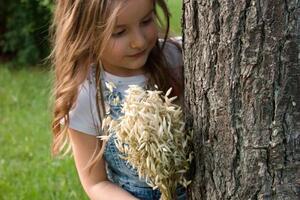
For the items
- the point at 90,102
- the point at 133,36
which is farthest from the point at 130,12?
the point at 90,102

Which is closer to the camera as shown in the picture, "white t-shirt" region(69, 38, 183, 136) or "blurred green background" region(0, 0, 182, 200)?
"white t-shirt" region(69, 38, 183, 136)

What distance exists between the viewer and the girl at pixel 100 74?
7.15 ft

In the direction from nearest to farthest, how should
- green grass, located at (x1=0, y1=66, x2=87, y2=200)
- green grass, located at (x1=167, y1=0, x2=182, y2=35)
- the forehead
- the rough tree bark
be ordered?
1. the rough tree bark
2. the forehead
3. green grass, located at (x1=167, y1=0, x2=182, y2=35)
4. green grass, located at (x1=0, y1=66, x2=87, y2=200)

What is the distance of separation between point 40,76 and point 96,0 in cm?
570

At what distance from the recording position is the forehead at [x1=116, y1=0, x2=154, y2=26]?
211 cm

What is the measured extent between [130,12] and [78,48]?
24 cm

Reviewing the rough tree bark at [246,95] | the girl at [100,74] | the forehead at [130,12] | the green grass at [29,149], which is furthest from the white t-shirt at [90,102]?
the green grass at [29,149]

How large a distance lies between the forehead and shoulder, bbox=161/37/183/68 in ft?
0.92

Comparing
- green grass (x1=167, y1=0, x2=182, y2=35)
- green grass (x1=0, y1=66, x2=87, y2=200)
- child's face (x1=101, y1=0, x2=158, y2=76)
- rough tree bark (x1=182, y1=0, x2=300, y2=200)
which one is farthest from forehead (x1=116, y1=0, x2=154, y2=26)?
green grass (x1=0, y1=66, x2=87, y2=200)

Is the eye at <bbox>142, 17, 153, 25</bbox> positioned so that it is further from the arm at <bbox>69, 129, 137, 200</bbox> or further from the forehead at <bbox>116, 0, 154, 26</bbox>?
the arm at <bbox>69, 129, 137, 200</bbox>

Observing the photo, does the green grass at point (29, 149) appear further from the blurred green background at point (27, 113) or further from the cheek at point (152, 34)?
the cheek at point (152, 34)

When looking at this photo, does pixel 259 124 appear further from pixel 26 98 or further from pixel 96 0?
pixel 26 98

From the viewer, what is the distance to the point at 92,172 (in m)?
2.38

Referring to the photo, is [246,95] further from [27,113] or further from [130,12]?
[27,113]
